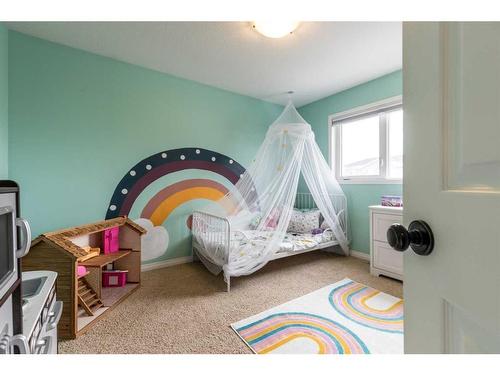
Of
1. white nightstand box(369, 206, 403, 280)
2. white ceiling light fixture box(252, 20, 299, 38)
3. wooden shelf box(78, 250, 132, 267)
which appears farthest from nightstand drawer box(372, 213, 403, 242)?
wooden shelf box(78, 250, 132, 267)

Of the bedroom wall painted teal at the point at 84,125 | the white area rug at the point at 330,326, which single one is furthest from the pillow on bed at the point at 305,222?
the bedroom wall painted teal at the point at 84,125

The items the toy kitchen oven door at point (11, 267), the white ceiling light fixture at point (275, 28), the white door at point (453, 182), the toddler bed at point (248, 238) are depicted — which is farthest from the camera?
the toddler bed at point (248, 238)

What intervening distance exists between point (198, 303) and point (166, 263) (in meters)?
1.10

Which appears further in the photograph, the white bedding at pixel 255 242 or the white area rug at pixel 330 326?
the white bedding at pixel 255 242

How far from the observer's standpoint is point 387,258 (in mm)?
2438

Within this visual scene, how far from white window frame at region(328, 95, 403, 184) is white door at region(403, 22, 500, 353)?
2.66m

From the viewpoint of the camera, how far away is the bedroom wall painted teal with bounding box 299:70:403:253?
279 cm

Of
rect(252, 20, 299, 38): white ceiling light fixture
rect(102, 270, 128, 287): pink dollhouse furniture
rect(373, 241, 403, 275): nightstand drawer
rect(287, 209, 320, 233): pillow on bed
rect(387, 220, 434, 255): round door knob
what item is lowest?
rect(102, 270, 128, 287): pink dollhouse furniture

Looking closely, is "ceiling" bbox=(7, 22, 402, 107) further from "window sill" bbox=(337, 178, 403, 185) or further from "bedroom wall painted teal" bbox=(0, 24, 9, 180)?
"window sill" bbox=(337, 178, 403, 185)

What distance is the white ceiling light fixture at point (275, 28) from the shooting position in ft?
A: 5.90

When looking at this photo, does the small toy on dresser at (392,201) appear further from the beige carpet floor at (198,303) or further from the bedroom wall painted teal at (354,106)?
the beige carpet floor at (198,303)

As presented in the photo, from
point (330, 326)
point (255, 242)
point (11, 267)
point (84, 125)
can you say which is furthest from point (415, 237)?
point (84, 125)
